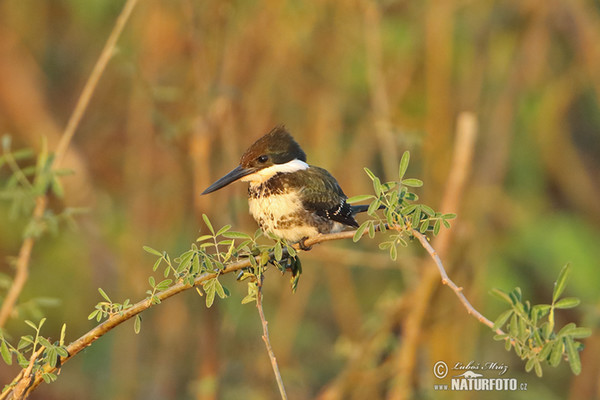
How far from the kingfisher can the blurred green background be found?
1.37m

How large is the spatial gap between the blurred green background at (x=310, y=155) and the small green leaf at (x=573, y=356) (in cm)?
293

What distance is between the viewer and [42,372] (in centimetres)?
194

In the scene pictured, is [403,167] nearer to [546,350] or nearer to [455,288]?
[455,288]

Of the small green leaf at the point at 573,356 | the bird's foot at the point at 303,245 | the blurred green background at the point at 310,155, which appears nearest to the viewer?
the small green leaf at the point at 573,356

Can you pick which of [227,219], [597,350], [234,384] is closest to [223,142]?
[227,219]

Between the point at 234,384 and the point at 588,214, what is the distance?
3.10 metres

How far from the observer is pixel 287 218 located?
3096 millimetres

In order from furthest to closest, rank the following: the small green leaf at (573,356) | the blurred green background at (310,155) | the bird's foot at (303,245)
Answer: the blurred green background at (310,155) < the bird's foot at (303,245) < the small green leaf at (573,356)

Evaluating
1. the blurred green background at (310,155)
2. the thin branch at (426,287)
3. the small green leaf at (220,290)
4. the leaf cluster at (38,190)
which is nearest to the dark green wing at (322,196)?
the leaf cluster at (38,190)

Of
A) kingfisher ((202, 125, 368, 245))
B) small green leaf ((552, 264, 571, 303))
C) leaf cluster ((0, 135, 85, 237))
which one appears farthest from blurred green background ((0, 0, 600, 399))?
small green leaf ((552, 264, 571, 303))

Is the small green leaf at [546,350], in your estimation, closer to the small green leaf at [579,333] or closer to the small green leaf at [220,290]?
the small green leaf at [579,333]

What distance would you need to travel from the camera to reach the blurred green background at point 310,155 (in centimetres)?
521

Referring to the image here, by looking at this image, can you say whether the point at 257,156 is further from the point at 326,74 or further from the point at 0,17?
the point at 0,17

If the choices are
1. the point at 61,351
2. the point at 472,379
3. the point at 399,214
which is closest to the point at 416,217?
the point at 399,214
